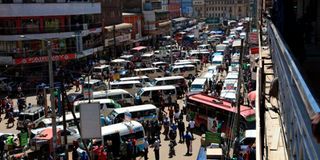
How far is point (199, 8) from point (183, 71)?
107 meters

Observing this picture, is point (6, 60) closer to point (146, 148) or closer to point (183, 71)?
point (183, 71)

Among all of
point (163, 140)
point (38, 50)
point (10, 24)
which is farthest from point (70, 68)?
point (163, 140)

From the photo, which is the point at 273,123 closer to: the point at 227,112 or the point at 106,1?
the point at 227,112

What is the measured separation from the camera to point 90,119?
1388cm

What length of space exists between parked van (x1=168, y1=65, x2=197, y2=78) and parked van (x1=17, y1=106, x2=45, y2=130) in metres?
14.0

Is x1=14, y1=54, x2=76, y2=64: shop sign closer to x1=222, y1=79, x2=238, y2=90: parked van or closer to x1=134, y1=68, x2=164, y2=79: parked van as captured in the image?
x1=134, y1=68, x2=164, y2=79: parked van

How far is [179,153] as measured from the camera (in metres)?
16.9

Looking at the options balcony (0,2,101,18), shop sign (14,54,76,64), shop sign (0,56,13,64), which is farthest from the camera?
balcony (0,2,101,18)

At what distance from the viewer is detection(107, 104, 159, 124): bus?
20.4 m

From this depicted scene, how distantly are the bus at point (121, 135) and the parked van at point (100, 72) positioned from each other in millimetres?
17430

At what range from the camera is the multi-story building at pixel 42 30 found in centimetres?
3569

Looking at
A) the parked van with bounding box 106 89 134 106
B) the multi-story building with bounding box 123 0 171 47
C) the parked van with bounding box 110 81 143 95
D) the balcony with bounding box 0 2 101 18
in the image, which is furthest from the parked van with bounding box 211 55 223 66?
the multi-story building with bounding box 123 0 171 47

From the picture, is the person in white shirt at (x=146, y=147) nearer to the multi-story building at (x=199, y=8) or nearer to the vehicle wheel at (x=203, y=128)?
the vehicle wheel at (x=203, y=128)

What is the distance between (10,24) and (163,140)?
71.5ft
